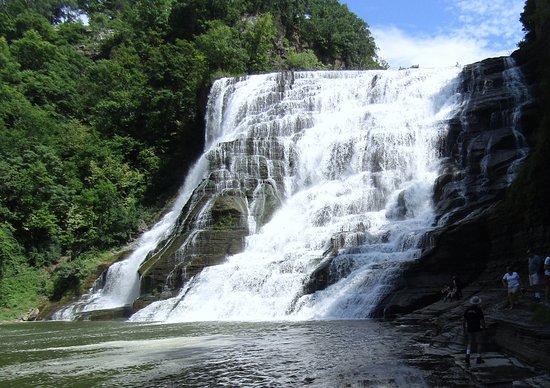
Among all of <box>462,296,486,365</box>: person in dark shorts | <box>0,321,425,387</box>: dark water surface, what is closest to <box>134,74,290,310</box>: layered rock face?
<box>0,321,425,387</box>: dark water surface

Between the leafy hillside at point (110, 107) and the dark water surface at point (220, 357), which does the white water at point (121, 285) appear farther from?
the dark water surface at point (220, 357)

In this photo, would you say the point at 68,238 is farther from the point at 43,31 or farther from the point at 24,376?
the point at 43,31

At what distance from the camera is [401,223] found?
79.5 feet

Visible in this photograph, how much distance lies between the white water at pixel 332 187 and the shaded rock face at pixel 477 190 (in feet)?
3.06

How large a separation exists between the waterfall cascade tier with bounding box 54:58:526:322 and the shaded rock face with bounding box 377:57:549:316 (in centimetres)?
37

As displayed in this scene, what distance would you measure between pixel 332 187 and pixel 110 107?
26572 millimetres

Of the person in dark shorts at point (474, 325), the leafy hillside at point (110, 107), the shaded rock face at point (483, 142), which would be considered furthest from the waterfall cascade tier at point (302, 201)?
the person in dark shorts at point (474, 325)

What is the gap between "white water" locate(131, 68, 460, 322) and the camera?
2095 centimetres

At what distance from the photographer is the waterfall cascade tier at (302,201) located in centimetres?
2130

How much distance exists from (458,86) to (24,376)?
32.5m

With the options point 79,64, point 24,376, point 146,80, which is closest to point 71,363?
point 24,376

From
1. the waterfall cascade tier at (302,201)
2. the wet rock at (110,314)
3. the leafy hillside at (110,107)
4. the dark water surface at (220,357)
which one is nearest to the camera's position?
the dark water surface at (220,357)

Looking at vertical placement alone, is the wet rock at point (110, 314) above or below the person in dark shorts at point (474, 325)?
below

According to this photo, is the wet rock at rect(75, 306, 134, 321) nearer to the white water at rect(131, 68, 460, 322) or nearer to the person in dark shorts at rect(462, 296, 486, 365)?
the white water at rect(131, 68, 460, 322)
